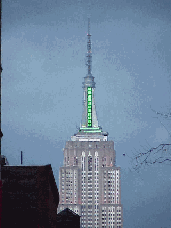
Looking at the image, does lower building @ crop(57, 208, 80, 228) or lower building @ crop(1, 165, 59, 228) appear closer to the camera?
lower building @ crop(1, 165, 59, 228)

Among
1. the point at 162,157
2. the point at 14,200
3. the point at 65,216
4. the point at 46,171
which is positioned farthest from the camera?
the point at 65,216

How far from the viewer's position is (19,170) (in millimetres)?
18484

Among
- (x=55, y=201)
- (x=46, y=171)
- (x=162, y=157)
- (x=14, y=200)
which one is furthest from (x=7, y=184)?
(x=162, y=157)

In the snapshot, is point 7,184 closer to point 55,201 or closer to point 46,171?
point 46,171

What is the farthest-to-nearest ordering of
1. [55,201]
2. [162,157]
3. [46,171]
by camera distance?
[55,201]
[46,171]
[162,157]

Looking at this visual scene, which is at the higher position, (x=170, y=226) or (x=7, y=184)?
(x=7, y=184)

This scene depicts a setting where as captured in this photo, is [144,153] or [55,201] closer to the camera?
[144,153]

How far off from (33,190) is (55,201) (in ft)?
16.7

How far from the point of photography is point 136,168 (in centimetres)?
1284

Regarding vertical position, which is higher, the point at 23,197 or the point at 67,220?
the point at 23,197

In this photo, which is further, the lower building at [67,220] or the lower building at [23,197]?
the lower building at [67,220]

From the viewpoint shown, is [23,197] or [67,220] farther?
[67,220]

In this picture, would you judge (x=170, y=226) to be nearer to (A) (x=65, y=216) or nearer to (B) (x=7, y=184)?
(B) (x=7, y=184)

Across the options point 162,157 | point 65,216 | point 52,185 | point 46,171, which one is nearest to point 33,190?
point 46,171
